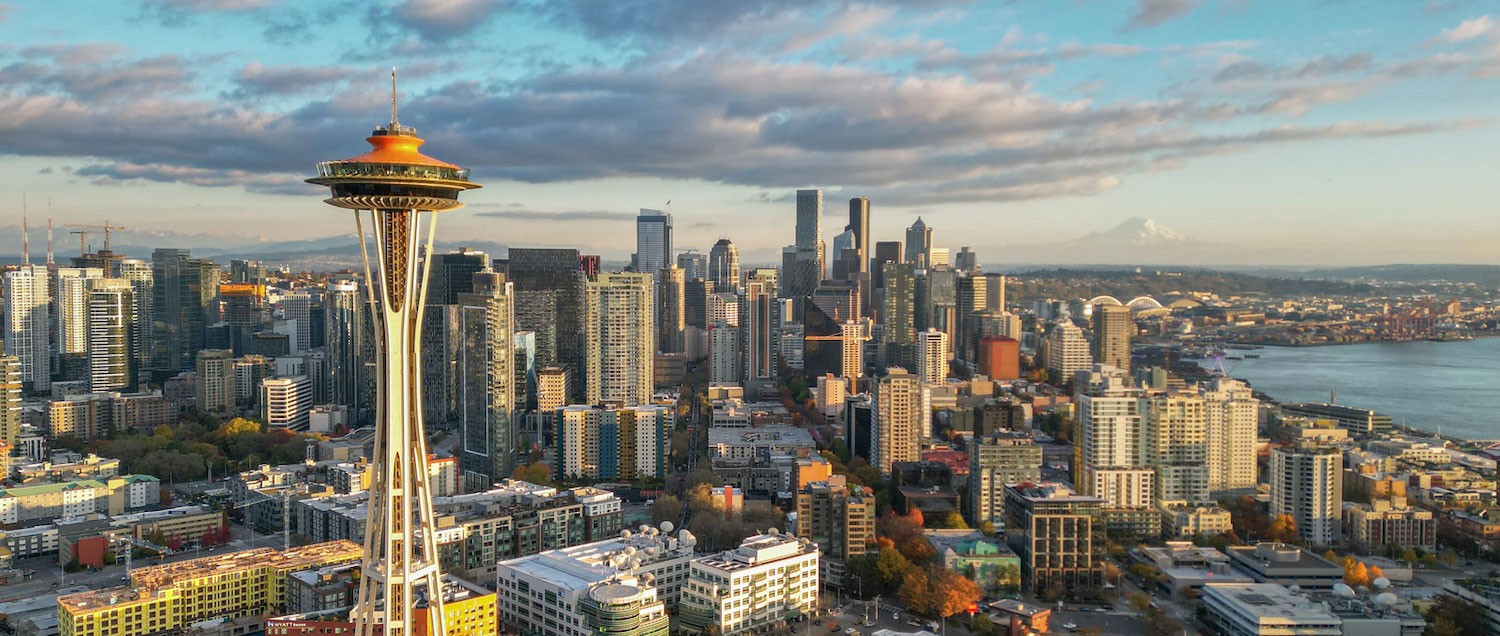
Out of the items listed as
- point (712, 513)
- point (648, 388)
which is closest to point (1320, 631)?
point (712, 513)

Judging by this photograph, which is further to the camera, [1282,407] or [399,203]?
[1282,407]

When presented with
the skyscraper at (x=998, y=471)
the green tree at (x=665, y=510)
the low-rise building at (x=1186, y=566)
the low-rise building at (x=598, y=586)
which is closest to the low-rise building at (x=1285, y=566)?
the low-rise building at (x=1186, y=566)

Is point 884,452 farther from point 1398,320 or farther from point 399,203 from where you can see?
point 1398,320

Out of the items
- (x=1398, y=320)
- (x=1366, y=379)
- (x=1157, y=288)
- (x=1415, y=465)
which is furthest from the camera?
(x=1157, y=288)

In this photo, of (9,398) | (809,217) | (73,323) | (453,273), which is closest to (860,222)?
(809,217)

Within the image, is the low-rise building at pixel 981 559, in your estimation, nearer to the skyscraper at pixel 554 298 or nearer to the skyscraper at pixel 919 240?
the skyscraper at pixel 554 298

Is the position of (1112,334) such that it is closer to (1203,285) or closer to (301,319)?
(1203,285)
